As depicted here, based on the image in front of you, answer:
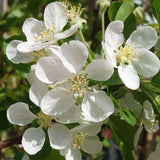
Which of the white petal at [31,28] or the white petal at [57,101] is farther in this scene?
the white petal at [31,28]

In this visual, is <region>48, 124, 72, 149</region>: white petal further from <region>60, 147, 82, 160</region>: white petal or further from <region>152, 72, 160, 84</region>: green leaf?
<region>152, 72, 160, 84</region>: green leaf

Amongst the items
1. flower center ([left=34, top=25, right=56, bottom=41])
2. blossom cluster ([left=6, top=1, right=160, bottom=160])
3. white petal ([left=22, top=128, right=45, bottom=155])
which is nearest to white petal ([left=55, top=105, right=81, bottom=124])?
blossom cluster ([left=6, top=1, right=160, bottom=160])

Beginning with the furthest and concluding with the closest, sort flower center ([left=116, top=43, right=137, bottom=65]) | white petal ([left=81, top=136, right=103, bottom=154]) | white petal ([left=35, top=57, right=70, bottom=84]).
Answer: white petal ([left=81, top=136, right=103, bottom=154])
flower center ([left=116, top=43, right=137, bottom=65])
white petal ([left=35, top=57, right=70, bottom=84])

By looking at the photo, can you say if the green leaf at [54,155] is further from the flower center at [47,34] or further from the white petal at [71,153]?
the flower center at [47,34]

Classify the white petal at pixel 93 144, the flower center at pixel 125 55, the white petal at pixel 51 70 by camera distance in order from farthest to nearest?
the white petal at pixel 93 144
the flower center at pixel 125 55
the white petal at pixel 51 70

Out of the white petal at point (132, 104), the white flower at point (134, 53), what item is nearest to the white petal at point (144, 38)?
the white flower at point (134, 53)

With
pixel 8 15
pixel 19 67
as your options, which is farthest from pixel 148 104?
pixel 8 15

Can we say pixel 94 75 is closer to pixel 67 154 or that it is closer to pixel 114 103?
pixel 114 103
